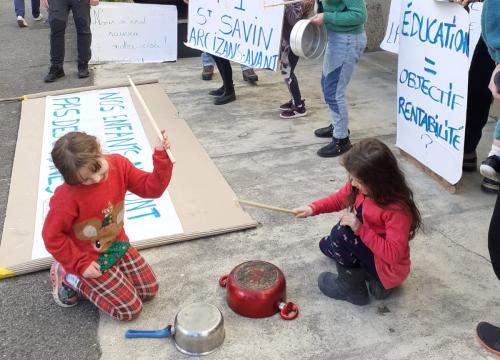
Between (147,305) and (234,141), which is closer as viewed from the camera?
(147,305)

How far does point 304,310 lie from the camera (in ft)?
8.19

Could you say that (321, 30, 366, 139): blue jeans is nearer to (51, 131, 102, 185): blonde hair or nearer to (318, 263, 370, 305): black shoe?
(318, 263, 370, 305): black shoe

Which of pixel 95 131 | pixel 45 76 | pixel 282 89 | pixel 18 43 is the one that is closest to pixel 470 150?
pixel 282 89

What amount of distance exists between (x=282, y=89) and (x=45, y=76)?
280cm

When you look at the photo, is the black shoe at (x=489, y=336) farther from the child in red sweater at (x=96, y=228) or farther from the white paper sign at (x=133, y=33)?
the white paper sign at (x=133, y=33)

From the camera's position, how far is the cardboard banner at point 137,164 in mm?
3066

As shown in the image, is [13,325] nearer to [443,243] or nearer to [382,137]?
[443,243]

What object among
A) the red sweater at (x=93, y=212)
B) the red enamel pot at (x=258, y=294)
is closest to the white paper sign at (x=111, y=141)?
the red sweater at (x=93, y=212)

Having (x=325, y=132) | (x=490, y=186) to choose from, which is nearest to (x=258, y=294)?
(x=490, y=186)

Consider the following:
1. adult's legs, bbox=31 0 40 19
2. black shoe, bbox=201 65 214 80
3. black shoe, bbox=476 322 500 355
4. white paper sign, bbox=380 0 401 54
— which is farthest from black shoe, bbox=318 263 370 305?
adult's legs, bbox=31 0 40 19

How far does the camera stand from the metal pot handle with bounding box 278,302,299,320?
2420mm

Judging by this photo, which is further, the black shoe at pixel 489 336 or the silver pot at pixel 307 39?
the silver pot at pixel 307 39

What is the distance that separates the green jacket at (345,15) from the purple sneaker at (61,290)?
7.72 ft

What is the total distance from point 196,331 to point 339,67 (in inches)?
90.6
